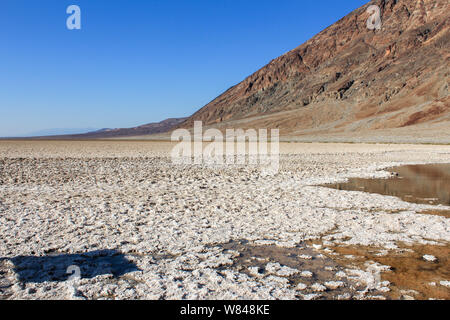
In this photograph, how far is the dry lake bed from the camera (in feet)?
13.1

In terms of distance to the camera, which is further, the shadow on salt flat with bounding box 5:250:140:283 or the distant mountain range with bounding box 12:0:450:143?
the distant mountain range with bounding box 12:0:450:143

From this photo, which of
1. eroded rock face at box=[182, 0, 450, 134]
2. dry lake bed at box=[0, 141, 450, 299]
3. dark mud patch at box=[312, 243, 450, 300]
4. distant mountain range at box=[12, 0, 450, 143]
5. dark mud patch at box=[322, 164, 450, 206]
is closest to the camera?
dark mud patch at box=[312, 243, 450, 300]

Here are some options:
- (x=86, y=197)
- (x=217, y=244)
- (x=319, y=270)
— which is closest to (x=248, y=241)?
(x=217, y=244)

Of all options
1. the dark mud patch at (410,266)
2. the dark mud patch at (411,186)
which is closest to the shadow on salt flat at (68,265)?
the dark mud patch at (410,266)

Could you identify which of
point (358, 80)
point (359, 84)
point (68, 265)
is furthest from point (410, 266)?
point (358, 80)

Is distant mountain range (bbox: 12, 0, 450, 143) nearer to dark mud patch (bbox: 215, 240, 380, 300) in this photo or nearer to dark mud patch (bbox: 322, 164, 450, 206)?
dark mud patch (bbox: 322, 164, 450, 206)

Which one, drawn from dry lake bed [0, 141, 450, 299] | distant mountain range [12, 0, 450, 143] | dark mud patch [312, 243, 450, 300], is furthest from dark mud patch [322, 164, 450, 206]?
distant mountain range [12, 0, 450, 143]

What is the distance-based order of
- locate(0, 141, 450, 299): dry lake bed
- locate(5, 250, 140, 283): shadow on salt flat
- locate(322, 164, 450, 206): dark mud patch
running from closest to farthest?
1. locate(0, 141, 450, 299): dry lake bed
2. locate(5, 250, 140, 283): shadow on salt flat
3. locate(322, 164, 450, 206): dark mud patch

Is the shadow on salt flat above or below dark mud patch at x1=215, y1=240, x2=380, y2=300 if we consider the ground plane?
above

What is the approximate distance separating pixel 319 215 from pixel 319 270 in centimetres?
285

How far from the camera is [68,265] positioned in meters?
4.57

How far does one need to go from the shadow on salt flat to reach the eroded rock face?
66.9m

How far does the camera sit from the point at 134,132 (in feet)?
595

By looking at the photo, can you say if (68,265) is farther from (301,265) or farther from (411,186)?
(411,186)
